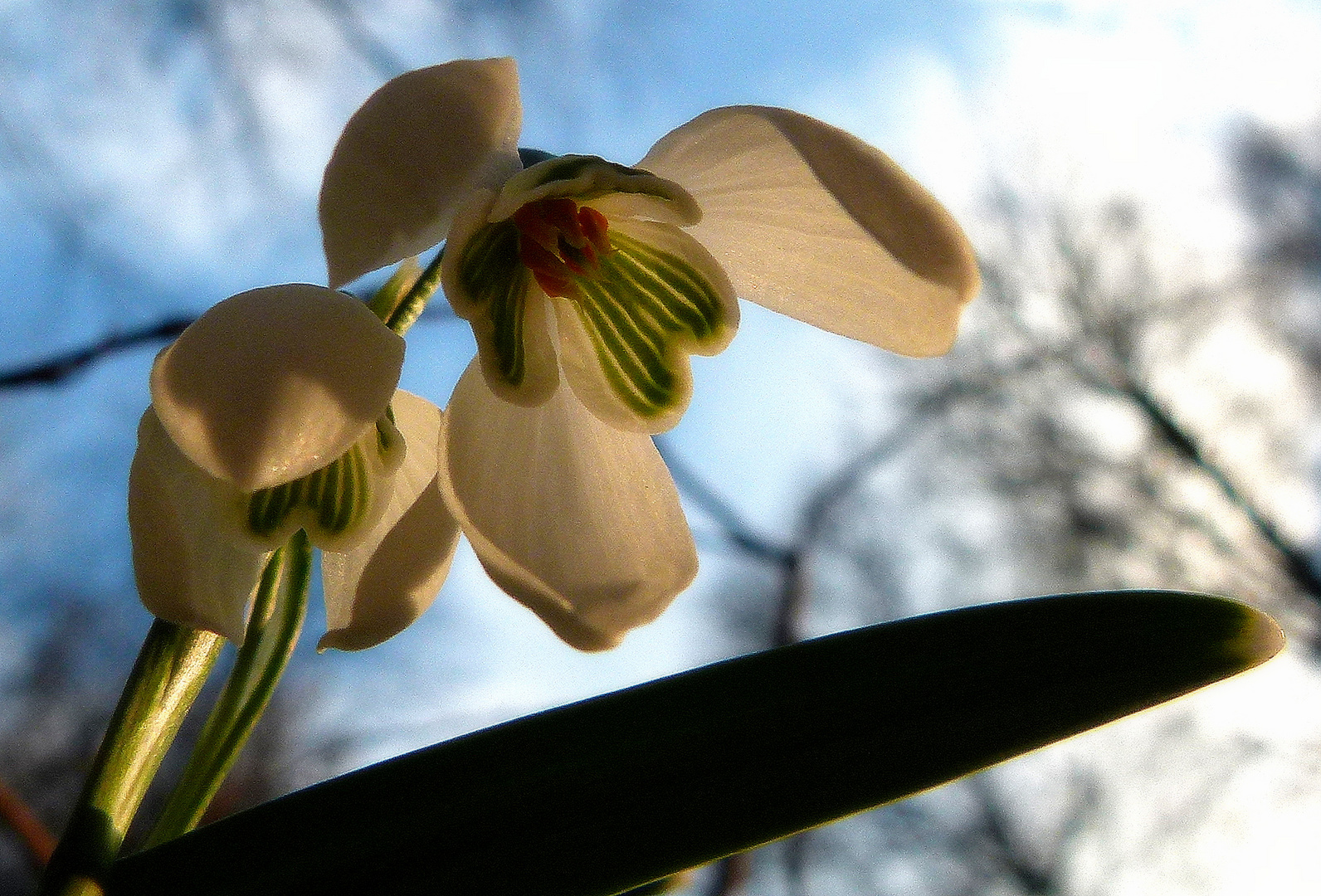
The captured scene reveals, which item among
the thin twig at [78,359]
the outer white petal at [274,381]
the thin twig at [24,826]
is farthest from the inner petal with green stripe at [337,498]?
the thin twig at [24,826]

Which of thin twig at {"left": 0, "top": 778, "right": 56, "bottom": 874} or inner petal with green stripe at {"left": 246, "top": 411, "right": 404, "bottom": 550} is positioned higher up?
inner petal with green stripe at {"left": 246, "top": 411, "right": 404, "bottom": 550}

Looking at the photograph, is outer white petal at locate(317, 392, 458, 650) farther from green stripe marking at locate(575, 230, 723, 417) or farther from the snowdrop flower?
green stripe marking at locate(575, 230, 723, 417)

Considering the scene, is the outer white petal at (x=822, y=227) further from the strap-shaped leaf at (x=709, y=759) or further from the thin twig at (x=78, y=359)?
the thin twig at (x=78, y=359)

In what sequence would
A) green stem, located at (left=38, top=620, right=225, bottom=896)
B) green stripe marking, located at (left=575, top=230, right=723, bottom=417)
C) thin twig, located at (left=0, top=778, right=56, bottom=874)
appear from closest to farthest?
green stem, located at (left=38, top=620, right=225, bottom=896)
green stripe marking, located at (left=575, top=230, right=723, bottom=417)
thin twig, located at (left=0, top=778, right=56, bottom=874)

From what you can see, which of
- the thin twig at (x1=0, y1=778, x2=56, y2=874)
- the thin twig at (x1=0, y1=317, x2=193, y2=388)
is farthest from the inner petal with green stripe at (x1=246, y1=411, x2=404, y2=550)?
the thin twig at (x1=0, y1=778, x2=56, y2=874)

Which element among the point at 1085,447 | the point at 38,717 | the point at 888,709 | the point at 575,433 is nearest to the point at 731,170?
the point at 575,433

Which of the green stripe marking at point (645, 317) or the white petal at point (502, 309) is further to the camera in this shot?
the green stripe marking at point (645, 317)

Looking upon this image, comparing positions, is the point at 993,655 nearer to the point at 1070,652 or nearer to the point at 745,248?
the point at 1070,652
